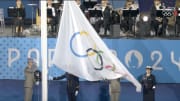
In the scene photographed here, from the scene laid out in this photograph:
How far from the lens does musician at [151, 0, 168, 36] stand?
21.0 meters

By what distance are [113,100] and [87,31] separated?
17.3 feet

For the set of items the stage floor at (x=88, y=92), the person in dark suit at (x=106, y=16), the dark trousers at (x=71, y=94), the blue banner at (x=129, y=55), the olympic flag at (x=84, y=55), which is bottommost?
the stage floor at (x=88, y=92)

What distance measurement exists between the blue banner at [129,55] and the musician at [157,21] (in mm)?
1171

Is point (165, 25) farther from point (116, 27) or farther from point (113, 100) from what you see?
point (113, 100)

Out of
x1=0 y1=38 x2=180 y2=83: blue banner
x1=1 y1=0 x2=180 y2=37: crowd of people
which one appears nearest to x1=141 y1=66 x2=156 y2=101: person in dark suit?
x1=0 y1=38 x2=180 y2=83: blue banner

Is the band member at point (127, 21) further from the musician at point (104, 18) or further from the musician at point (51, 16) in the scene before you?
the musician at point (51, 16)

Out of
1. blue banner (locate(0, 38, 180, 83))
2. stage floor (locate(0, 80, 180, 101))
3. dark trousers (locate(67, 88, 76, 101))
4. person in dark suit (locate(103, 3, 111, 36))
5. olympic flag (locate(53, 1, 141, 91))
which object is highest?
person in dark suit (locate(103, 3, 111, 36))

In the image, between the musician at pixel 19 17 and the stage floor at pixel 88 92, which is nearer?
the stage floor at pixel 88 92

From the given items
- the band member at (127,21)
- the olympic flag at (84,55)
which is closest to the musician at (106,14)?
the band member at (127,21)

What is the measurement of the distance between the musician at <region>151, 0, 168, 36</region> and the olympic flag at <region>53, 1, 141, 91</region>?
367 inches

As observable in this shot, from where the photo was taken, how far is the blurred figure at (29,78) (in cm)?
1723

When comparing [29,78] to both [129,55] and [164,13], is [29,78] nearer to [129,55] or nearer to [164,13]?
[129,55]

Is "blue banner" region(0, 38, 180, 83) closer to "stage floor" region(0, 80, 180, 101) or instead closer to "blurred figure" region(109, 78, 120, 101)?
"stage floor" region(0, 80, 180, 101)

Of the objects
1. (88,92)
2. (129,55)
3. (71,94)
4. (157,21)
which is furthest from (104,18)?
(71,94)
